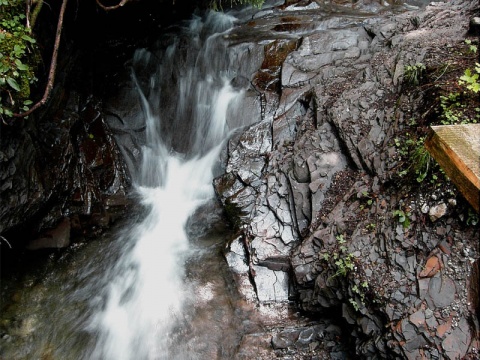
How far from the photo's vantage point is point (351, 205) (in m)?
4.29

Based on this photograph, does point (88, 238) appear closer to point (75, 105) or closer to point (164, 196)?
point (164, 196)

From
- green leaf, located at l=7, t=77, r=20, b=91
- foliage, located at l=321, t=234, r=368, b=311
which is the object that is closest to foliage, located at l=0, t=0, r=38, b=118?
green leaf, located at l=7, t=77, r=20, b=91

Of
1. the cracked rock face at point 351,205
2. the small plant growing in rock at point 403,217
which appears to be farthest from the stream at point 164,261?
the small plant growing in rock at point 403,217

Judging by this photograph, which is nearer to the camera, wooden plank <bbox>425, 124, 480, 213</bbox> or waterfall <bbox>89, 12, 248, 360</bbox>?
wooden plank <bbox>425, 124, 480, 213</bbox>

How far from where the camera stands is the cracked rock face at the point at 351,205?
3.16 meters

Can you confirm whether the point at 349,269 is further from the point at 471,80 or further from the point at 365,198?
the point at 471,80

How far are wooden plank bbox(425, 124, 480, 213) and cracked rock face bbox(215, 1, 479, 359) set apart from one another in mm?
798

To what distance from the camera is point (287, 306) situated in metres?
4.48

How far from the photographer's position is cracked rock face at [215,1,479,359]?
316 centimetres

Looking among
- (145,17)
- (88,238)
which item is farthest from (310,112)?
(145,17)

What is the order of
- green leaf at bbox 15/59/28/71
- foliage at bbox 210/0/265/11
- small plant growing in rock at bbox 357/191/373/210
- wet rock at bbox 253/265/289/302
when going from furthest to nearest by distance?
foliage at bbox 210/0/265/11 → wet rock at bbox 253/265/289/302 → small plant growing in rock at bbox 357/191/373/210 → green leaf at bbox 15/59/28/71

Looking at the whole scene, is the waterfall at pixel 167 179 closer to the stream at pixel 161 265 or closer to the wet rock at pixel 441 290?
the stream at pixel 161 265

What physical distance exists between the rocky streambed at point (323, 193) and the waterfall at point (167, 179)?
1.20ft

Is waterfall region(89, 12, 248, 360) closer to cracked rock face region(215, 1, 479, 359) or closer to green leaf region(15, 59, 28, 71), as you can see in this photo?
cracked rock face region(215, 1, 479, 359)
